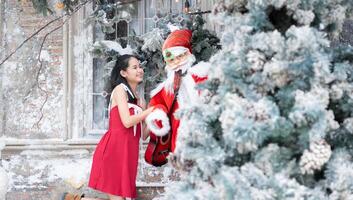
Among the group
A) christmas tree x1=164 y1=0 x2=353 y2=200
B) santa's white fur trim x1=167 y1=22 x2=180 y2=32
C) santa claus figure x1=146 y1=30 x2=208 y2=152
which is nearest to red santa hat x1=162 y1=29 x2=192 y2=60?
santa claus figure x1=146 y1=30 x2=208 y2=152

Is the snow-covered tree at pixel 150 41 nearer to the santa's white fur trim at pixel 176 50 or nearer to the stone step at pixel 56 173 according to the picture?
the santa's white fur trim at pixel 176 50

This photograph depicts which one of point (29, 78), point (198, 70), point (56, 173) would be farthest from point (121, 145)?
point (29, 78)

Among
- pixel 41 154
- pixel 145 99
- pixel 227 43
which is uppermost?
pixel 227 43

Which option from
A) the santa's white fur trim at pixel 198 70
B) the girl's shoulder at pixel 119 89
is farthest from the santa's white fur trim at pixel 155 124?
the girl's shoulder at pixel 119 89

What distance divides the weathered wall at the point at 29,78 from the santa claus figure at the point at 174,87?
197cm

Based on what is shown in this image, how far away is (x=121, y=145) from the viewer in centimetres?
644

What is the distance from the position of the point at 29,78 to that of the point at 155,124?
2.31m

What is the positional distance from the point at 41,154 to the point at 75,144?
14.2 inches

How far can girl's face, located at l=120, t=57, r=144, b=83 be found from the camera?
6.52m

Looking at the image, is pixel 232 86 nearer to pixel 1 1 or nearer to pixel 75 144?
pixel 75 144

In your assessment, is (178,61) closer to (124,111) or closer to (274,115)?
(124,111)

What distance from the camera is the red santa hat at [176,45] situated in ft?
19.8

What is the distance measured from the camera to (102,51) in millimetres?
7281

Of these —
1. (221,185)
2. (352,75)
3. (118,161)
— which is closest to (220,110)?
(221,185)
